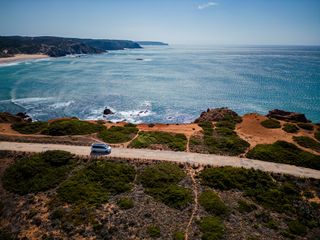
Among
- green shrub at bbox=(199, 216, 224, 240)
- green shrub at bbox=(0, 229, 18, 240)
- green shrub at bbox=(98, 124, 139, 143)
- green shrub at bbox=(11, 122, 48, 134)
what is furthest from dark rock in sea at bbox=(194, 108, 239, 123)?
green shrub at bbox=(0, 229, 18, 240)

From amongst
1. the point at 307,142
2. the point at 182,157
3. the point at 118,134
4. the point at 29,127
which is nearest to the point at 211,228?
the point at 182,157

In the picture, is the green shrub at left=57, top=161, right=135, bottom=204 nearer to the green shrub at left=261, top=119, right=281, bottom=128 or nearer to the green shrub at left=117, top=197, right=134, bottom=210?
the green shrub at left=117, top=197, right=134, bottom=210

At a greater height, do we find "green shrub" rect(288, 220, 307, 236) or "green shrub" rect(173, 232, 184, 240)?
"green shrub" rect(173, 232, 184, 240)

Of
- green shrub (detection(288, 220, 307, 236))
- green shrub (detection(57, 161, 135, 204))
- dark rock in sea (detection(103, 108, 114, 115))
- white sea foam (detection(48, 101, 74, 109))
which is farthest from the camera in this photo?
white sea foam (detection(48, 101, 74, 109))

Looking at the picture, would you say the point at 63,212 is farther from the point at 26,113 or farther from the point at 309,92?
the point at 309,92

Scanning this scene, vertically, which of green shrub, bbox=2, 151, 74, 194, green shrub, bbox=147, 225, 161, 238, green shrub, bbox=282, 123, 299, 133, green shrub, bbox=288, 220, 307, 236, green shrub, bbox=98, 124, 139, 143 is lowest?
green shrub, bbox=288, 220, 307, 236

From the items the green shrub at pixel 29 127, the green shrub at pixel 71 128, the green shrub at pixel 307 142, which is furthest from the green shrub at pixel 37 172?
the green shrub at pixel 307 142

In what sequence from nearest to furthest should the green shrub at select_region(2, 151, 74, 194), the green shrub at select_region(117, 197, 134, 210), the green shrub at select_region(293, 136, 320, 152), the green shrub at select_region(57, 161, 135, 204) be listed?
the green shrub at select_region(117, 197, 134, 210) < the green shrub at select_region(57, 161, 135, 204) < the green shrub at select_region(2, 151, 74, 194) < the green shrub at select_region(293, 136, 320, 152)
